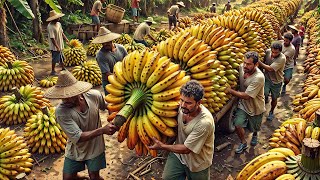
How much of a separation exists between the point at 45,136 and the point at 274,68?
4.93 metres

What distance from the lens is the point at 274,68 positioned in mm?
6434

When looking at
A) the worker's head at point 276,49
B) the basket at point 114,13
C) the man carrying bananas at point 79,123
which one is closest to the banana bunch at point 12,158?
the man carrying bananas at point 79,123

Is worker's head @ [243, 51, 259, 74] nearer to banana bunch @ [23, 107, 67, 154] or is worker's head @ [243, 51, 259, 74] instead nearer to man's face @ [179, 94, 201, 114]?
man's face @ [179, 94, 201, 114]

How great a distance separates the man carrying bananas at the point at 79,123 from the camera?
11.5ft

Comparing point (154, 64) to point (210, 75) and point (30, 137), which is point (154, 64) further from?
point (30, 137)

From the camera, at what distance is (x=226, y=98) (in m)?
5.11

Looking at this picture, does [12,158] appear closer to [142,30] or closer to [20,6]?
[20,6]

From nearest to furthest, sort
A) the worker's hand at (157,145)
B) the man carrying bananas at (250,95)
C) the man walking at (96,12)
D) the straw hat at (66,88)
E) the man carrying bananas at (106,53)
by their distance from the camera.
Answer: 1. the worker's hand at (157,145)
2. the straw hat at (66,88)
3. the man carrying bananas at (250,95)
4. the man carrying bananas at (106,53)
5. the man walking at (96,12)

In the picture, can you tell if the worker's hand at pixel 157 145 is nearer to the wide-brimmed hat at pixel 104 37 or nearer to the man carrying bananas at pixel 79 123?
the man carrying bananas at pixel 79 123

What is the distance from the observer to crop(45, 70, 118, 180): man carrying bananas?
11.5ft

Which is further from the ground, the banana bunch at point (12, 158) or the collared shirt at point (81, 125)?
the collared shirt at point (81, 125)

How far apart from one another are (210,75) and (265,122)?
10.9ft

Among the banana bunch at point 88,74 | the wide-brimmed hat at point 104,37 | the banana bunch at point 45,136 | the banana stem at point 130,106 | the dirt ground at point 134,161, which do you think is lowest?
the dirt ground at point 134,161

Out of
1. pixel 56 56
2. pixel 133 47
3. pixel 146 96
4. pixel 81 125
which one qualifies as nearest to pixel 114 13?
pixel 133 47
